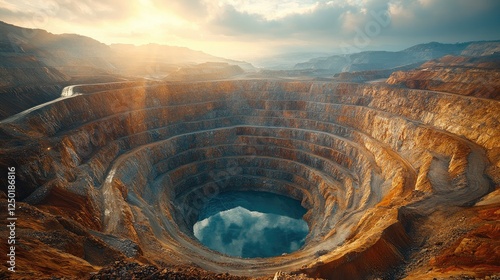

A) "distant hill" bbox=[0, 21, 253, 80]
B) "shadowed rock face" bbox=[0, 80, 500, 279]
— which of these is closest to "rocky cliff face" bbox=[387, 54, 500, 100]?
"shadowed rock face" bbox=[0, 80, 500, 279]

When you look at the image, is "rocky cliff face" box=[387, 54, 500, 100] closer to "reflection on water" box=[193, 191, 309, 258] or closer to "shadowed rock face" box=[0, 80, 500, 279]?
"shadowed rock face" box=[0, 80, 500, 279]

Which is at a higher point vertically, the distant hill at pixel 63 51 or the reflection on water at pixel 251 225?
the distant hill at pixel 63 51

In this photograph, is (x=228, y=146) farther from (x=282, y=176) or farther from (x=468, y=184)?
(x=468, y=184)

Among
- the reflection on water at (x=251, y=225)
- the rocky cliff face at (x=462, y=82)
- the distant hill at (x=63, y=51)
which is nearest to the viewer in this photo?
the reflection on water at (x=251, y=225)

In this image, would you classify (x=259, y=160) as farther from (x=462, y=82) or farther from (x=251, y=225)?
(x=462, y=82)

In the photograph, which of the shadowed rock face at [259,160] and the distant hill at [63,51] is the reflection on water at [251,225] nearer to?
the shadowed rock face at [259,160]

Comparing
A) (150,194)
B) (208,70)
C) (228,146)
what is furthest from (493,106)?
(208,70)

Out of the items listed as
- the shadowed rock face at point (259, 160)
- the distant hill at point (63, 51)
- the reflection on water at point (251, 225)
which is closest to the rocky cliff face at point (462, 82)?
the shadowed rock face at point (259, 160)
